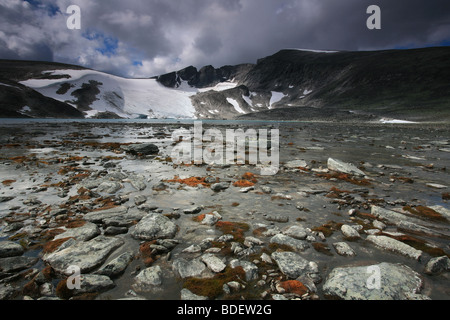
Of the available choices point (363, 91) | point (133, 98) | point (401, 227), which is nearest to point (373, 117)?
point (363, 91)

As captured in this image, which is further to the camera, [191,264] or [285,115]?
[285,115]

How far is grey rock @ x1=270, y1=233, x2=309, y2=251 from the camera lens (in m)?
4.22

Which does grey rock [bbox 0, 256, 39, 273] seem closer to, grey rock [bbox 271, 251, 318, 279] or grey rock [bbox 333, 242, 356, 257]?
grey rock [bbox 271, 251, 318, 279]

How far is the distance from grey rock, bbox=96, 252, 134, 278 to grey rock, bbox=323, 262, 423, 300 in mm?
3370

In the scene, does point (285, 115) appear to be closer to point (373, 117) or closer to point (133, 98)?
point (373, 117)

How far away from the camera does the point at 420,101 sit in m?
108

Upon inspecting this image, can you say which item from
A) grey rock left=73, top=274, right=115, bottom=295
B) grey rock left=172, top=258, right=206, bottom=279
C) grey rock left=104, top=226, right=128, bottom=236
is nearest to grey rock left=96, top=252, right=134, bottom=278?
grey rock left=73, top=274, right=115, bottom=295

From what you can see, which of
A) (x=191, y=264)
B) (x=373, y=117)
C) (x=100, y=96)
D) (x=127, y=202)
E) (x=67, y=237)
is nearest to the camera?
(x=191, y=264)

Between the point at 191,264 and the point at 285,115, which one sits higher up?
the point at 285,115

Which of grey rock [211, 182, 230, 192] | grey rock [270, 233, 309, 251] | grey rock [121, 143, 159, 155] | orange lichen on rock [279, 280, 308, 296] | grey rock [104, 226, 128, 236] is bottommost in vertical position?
orange lichen on rock [279, 280, 308, 296]

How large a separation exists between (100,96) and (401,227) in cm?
20911

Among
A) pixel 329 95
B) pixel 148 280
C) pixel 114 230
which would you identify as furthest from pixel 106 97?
pixel 148 280
